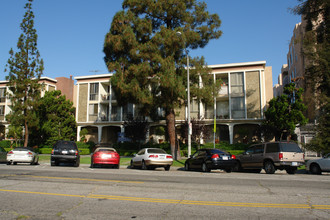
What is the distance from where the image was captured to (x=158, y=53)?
23.1 meters

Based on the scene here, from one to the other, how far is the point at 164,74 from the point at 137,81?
244cm

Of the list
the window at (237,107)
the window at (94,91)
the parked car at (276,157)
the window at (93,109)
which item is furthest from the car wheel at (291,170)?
the window at (94,91)

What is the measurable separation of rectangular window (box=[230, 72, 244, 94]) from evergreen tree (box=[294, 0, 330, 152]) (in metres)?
11.1

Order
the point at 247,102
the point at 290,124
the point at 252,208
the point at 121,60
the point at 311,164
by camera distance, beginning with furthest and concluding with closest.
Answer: the point at 247,102 < the point at 290,124 < the point at 121,60 < the point at 311,164 < the point at 252,208

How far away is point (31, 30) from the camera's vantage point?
36.2 m

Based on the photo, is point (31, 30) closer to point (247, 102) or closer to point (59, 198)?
point (247, 102)

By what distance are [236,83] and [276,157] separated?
21.5m

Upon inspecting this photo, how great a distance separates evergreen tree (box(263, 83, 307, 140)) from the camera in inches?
1076

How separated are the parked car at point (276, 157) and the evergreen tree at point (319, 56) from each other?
675 centimetres

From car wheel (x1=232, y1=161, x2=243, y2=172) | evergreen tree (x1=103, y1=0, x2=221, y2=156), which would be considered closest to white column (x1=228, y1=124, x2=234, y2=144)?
evergreen tree (x1=103, y1=0, x2=221, y2=156)

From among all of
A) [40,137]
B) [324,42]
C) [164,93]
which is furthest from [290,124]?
[40,137]

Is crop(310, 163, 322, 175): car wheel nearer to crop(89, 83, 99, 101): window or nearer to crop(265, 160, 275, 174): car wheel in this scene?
crop(265, 160, 275, 174): car wheel

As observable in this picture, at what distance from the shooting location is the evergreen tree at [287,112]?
27.3 meters

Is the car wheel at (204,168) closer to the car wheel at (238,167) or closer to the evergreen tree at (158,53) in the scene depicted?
the car wheel at (238,167)
